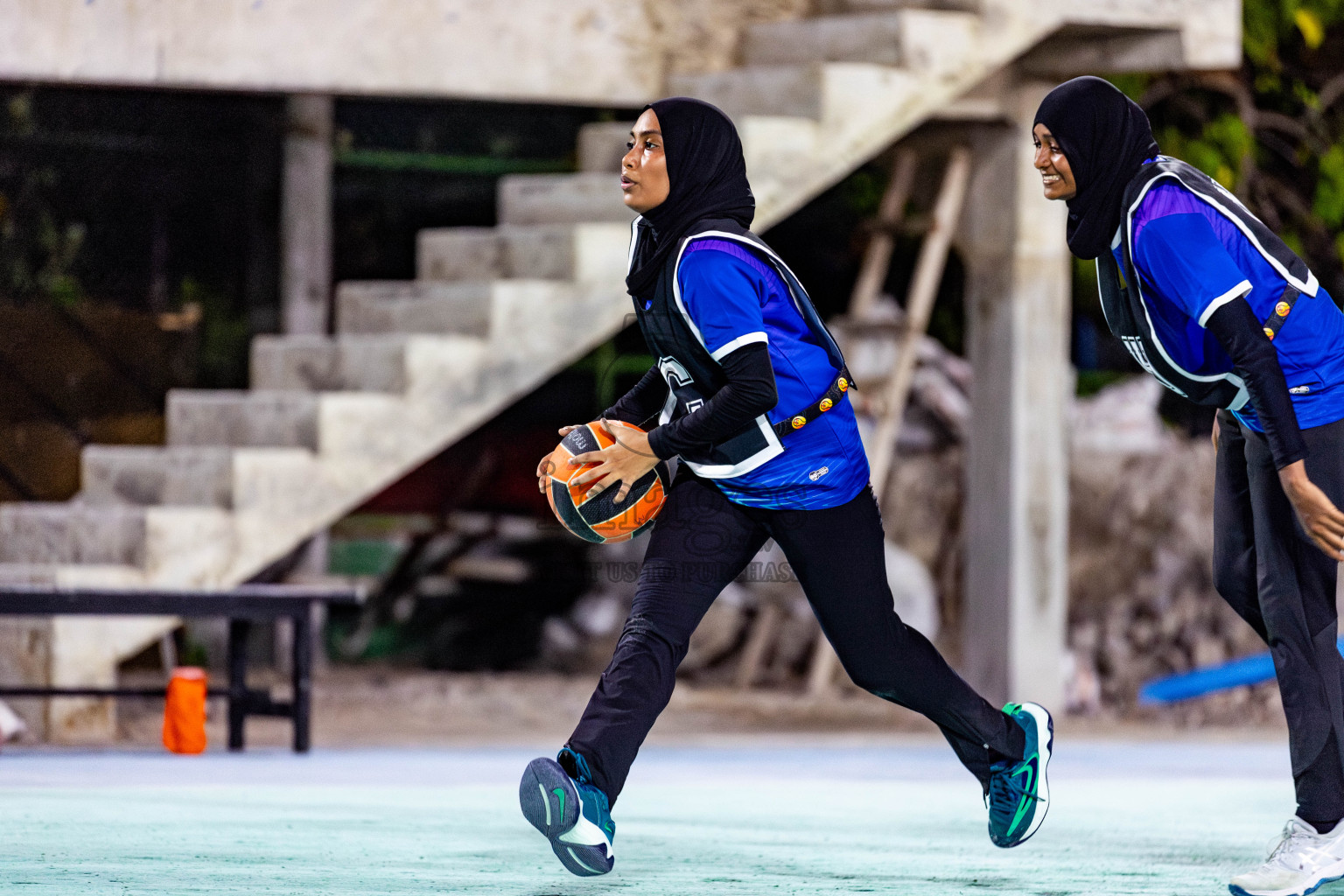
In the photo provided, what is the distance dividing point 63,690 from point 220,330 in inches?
180

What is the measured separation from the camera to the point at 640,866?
4.68 meters

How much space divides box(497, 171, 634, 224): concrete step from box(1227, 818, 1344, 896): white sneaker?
17.7ft

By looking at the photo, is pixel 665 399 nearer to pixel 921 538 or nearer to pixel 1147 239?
pixel 1147 239

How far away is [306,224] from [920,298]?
364 cm

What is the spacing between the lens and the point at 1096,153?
432 cm

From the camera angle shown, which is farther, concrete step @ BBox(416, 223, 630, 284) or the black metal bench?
concrete step @ BBox(416, 223, 630, 284)

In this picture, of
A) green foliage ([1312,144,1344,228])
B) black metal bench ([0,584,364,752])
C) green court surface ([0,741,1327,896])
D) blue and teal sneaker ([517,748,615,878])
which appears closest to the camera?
blue and teal sneaker ([517,748,615,878])

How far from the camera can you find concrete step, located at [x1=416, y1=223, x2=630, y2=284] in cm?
890

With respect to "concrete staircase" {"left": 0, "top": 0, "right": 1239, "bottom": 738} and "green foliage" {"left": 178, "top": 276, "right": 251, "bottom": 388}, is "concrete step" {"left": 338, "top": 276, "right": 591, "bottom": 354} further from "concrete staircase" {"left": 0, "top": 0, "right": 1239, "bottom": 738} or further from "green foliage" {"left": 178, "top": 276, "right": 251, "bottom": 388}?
"green foliage" {"left": 178, "top": 276, "right": 251, "bottom": 388}

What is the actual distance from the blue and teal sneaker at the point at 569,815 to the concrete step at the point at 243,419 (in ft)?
15.4

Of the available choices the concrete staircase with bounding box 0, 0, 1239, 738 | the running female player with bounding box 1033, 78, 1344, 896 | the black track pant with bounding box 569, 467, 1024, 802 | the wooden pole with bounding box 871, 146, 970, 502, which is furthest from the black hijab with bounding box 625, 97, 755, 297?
the wooden pole with bounding box 871, 146, 970, 502

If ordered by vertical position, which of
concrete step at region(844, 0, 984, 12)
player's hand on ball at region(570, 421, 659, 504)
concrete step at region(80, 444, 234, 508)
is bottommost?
concrete step at region(80, 444, 234, 508)

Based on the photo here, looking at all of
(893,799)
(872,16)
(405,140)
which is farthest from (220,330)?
(893,799)

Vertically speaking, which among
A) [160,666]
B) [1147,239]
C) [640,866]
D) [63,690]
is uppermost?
[1147,239]
